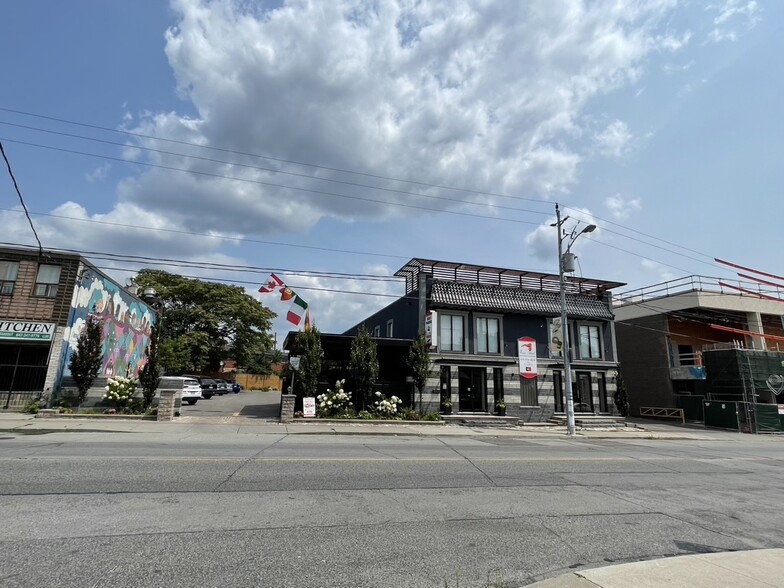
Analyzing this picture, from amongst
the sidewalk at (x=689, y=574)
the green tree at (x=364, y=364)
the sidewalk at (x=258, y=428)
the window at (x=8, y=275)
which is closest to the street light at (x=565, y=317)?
the sidewalk at (x=258, y=428)

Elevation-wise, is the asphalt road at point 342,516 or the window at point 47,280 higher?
the window at point 47,280

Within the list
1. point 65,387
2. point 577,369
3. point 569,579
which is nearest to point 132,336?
point 65,387

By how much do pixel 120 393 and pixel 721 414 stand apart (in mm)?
33305

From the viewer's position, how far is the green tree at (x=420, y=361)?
2430 centimetres

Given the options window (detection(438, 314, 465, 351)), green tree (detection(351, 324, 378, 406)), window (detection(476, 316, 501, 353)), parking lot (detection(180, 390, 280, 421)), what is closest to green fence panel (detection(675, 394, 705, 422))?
window (detection(476, 316, 501, 353))

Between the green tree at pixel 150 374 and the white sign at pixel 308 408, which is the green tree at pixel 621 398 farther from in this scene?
the green tree at pixel 150 374

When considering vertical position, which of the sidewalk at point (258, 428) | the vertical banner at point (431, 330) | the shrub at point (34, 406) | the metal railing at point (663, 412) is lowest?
the sidewalk at point (258, 428)

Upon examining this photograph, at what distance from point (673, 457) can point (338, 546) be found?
1332cm

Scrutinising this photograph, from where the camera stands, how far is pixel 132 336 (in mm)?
31234

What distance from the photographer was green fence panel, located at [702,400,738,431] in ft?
93.4

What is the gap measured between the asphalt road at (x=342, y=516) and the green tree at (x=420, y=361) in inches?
488

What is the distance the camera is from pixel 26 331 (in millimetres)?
21359

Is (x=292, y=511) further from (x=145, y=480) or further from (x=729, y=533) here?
(x=729, y=533)

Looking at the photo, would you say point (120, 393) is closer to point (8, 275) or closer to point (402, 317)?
point (8, 275)
